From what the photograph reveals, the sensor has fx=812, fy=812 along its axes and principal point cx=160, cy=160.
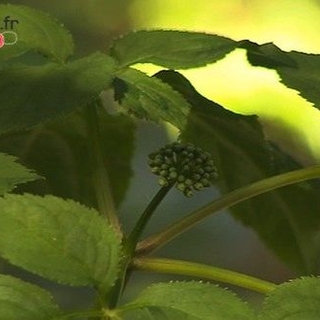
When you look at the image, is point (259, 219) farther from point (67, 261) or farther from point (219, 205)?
point (67, 261)

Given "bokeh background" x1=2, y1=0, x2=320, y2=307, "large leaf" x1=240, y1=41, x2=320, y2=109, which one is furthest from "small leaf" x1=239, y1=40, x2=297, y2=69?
"bokeh background" x1=2, y1=0, x2=320, y2=307

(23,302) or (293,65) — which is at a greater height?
(293,65)

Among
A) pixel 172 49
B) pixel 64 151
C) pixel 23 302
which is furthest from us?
pixel 64 151

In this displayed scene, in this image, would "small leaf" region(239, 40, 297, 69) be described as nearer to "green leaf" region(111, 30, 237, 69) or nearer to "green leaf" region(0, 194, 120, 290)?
"green leaf" region(111, 30, 237, 69)

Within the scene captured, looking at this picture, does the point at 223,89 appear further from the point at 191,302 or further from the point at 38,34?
the point at 191,302

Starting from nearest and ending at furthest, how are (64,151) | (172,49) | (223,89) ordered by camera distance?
(172,49), (64,151), (223,89)

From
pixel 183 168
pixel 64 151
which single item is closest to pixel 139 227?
pixel 183 168

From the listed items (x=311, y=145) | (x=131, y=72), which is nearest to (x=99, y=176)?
(x=131, y=72)
